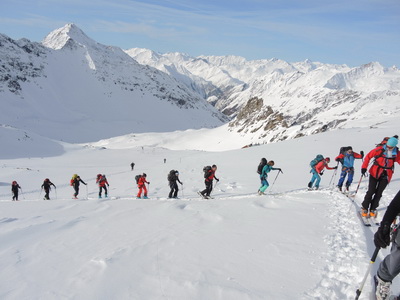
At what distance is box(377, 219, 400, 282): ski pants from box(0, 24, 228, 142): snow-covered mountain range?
116 m

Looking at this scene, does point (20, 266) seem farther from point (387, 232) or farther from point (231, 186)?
point (231, 186)

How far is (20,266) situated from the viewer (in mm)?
5770

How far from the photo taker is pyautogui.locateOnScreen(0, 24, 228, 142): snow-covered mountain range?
119875 millimetres

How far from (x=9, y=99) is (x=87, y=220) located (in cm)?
13844

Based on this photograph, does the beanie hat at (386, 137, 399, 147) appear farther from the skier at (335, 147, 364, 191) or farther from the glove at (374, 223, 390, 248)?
the skier at (335, 147, 364, 191)

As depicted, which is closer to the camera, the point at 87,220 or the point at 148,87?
the point at 87,220

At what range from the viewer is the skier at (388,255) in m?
3.89

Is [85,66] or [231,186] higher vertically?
[85,66]

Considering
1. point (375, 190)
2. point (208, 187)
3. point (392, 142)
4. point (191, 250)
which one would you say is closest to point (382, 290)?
point (191, 250)

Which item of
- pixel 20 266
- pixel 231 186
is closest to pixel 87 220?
pixel 20 266

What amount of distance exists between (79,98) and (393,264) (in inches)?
6421

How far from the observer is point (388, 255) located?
4.00m

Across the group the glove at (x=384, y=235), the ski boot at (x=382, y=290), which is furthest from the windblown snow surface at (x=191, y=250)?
the glove at (x=384, y=235)

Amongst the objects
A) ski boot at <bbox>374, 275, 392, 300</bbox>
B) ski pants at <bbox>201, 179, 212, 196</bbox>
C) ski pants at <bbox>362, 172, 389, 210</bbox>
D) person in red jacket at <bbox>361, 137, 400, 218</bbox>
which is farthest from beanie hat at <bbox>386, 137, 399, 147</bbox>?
ski pants at <bbox>201, 179, 212, 196</bbox>
